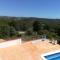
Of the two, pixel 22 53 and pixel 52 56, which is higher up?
pixel 22 53

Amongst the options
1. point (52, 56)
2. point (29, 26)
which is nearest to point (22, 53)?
point (52, 56)

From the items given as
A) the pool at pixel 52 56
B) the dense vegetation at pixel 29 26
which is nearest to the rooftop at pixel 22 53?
the pool at pixel 52 56

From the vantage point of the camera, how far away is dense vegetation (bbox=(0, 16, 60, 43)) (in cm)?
1052

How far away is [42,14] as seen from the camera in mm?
11312

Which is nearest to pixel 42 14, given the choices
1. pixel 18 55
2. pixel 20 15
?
pixel 20 15

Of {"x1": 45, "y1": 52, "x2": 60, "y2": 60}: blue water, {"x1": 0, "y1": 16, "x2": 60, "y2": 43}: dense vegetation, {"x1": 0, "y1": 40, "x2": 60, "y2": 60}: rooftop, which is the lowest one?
{"x1": 45, "y1": 52, "x2": 60, "y2": 60}: blue water

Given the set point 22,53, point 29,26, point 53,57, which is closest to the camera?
point 22,53

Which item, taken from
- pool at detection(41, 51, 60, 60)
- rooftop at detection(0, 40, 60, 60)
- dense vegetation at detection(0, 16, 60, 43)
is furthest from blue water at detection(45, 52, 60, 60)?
dense vegetation at detection(0, 16, 60, 43)

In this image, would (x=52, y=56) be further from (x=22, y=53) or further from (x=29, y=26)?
(x=29, y=26)

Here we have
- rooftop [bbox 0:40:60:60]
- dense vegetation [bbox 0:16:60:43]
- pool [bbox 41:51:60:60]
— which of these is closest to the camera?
rooftop [bbox 0:40:60:60]

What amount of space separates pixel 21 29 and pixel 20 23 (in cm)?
42

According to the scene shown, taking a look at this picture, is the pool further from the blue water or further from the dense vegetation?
the dense vegetation

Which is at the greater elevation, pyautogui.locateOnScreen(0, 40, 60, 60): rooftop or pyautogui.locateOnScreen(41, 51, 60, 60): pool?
pyautogui.locateOnScreen(0, 40, 60, 60): rooftop

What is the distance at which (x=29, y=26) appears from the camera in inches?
432
